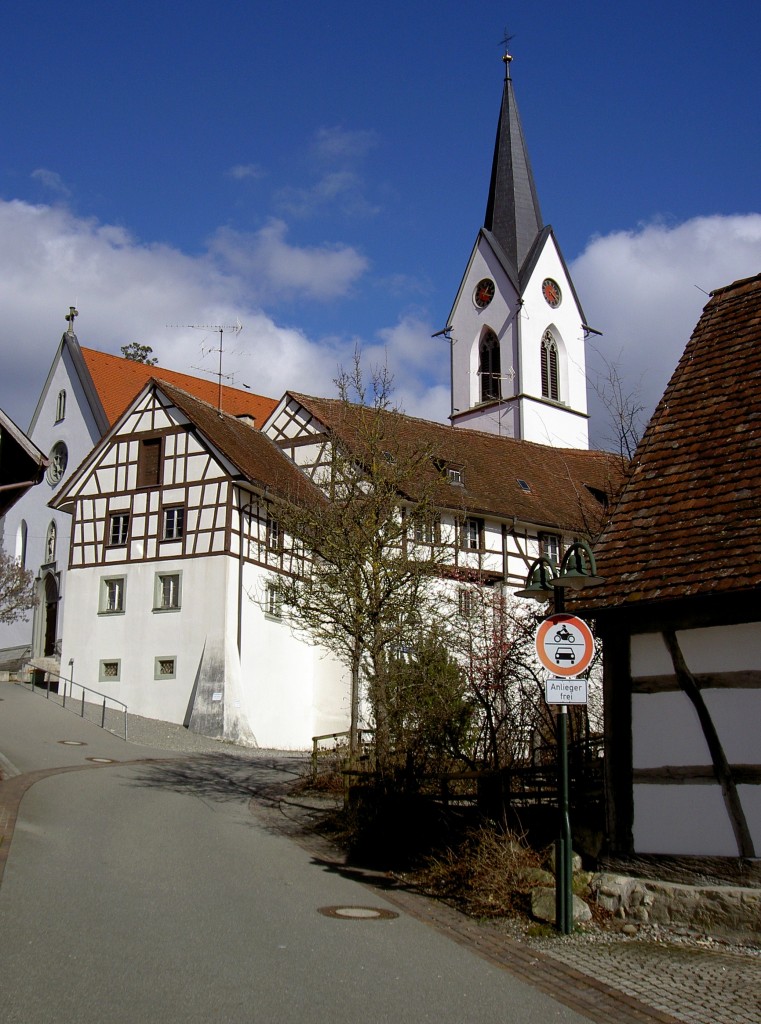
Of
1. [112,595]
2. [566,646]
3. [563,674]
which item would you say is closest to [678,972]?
[563,674]

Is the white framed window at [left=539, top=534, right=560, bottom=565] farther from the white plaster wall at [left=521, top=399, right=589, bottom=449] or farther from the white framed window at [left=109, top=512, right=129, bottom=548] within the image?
the white plaster wall at [left=521, top=399, right=589, bottom=449]

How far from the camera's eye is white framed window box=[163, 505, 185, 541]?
107ft

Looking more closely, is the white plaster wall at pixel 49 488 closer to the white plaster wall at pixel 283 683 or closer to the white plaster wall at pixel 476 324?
the white plaster wall at pixel 283 683

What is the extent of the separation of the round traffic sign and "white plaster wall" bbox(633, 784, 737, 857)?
1.53 m

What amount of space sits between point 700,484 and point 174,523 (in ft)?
77.4

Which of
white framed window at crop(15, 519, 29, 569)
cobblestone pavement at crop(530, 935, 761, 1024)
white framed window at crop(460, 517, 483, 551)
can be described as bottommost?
cobblestone pavement at crop(530, 935, 761, 1024)

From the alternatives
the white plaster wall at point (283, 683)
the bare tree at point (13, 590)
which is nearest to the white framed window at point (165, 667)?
the white plaster wall at point (283, 683)

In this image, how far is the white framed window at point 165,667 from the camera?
31.4m

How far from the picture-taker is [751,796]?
9.79 metres

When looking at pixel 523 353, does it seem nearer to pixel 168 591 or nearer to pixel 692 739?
pixel 168 591

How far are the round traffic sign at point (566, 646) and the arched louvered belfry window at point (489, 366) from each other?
47.3 m

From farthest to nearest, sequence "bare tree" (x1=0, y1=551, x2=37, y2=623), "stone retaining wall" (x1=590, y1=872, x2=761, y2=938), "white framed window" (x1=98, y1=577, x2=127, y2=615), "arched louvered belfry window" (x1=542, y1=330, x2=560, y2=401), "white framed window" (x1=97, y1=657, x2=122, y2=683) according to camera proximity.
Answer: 1. "arched louvered belfry window" (x1=542, y1=330, x2=560, y2=401)
2. "bare tree" (x1=0, y1=551, x2=37, y2=623)
3. "white framed window" (x1=98, y1=577, x2=127, y2=615)
4. "white framed window" (x1=97, y1=657, x2=122, y2=683)
5. "stone retaining wall" (x1=590, y1=872, x2=761, y2=938)

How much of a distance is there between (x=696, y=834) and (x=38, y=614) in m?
34.3

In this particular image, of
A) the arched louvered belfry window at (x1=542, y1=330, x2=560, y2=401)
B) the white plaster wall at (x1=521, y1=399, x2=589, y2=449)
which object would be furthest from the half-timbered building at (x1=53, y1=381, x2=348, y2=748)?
the arched louvered belfry window at (x1=542, y1=330, x2=560, y2=401)
